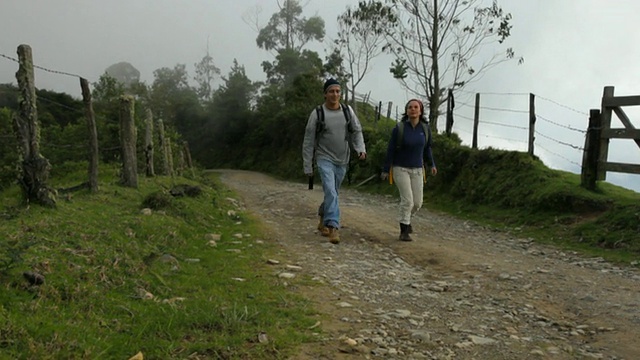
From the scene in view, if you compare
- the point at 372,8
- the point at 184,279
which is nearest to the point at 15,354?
the point at 184,279

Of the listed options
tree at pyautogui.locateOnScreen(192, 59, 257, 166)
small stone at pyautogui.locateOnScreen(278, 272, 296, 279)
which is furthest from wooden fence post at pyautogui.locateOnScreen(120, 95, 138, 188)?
tree at pyautogui.locateOnScreen(192, 59, 257, 166)

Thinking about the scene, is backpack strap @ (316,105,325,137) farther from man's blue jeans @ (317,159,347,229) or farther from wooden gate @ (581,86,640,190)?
wooden gate @ (581,86,640,190)

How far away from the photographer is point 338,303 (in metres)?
4.65

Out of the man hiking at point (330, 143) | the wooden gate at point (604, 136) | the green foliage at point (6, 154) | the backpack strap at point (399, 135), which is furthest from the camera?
the green foliage at point (6, 154)

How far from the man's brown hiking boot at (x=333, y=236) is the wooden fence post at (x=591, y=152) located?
5772 millimetres

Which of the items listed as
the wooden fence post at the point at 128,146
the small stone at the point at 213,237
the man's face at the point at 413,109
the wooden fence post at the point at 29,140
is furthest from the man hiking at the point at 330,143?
the wooden fence post at the point at 128,146

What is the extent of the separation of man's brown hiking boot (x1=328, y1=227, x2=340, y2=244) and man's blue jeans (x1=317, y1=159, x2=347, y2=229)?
0.07 m

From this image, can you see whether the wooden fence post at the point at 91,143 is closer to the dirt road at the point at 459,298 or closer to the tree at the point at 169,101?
the dirt road at the point at 459,298

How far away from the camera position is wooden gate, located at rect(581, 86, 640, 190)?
375 inches

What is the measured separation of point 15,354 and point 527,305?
4.12m

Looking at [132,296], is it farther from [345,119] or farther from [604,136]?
[604,136]

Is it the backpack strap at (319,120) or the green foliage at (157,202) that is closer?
the backpack strap at (319,120)

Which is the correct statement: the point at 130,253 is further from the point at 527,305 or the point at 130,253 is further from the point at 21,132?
the point at 527,305

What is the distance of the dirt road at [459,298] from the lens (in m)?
3.79
